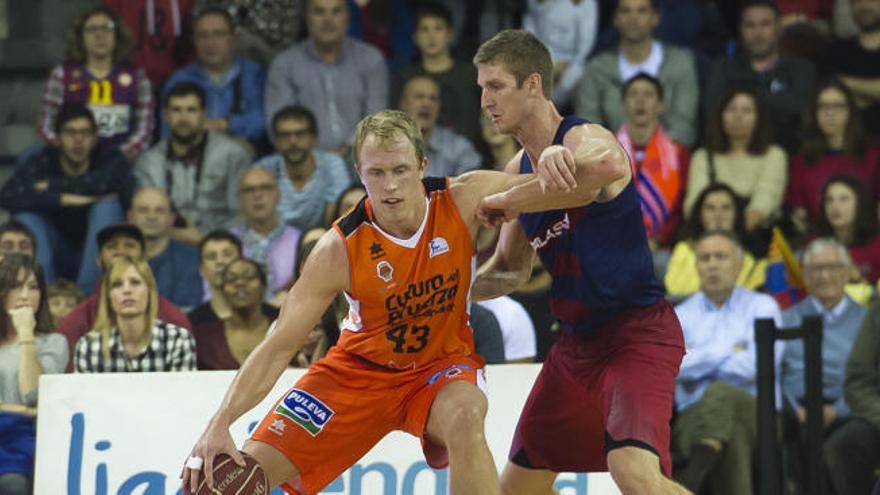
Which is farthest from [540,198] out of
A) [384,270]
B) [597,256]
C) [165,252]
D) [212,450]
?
[165,252]

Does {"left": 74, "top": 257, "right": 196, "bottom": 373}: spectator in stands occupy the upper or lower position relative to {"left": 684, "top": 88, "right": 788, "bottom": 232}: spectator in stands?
lower

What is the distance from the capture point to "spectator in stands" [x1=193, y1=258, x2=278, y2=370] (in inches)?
357

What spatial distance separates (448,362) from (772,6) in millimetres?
6151

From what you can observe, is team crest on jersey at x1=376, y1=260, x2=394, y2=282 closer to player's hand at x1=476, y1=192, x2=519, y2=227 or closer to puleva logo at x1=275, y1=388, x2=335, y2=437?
player's hand at x1=476, y1=192, x2=519, y2=227

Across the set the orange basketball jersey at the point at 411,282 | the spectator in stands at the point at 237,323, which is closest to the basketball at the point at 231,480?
the orange basketball jersey at the point at 411,282

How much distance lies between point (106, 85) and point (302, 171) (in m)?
1.45

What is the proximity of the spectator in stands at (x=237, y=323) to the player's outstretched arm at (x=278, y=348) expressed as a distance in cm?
269

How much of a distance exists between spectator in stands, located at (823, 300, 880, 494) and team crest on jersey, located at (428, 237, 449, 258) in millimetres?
3486

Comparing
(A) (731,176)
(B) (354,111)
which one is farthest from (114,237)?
(A) (731,176)

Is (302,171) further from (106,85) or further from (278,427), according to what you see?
(278,427)

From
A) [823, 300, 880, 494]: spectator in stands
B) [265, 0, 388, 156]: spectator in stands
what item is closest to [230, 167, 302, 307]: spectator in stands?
[265, 0, 388, 156]: spectator in stands

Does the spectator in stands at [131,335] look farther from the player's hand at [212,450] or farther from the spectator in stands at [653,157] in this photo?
the spectator in stands at [653,157]

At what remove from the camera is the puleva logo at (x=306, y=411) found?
648cm

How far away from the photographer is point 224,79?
38.0 ft
